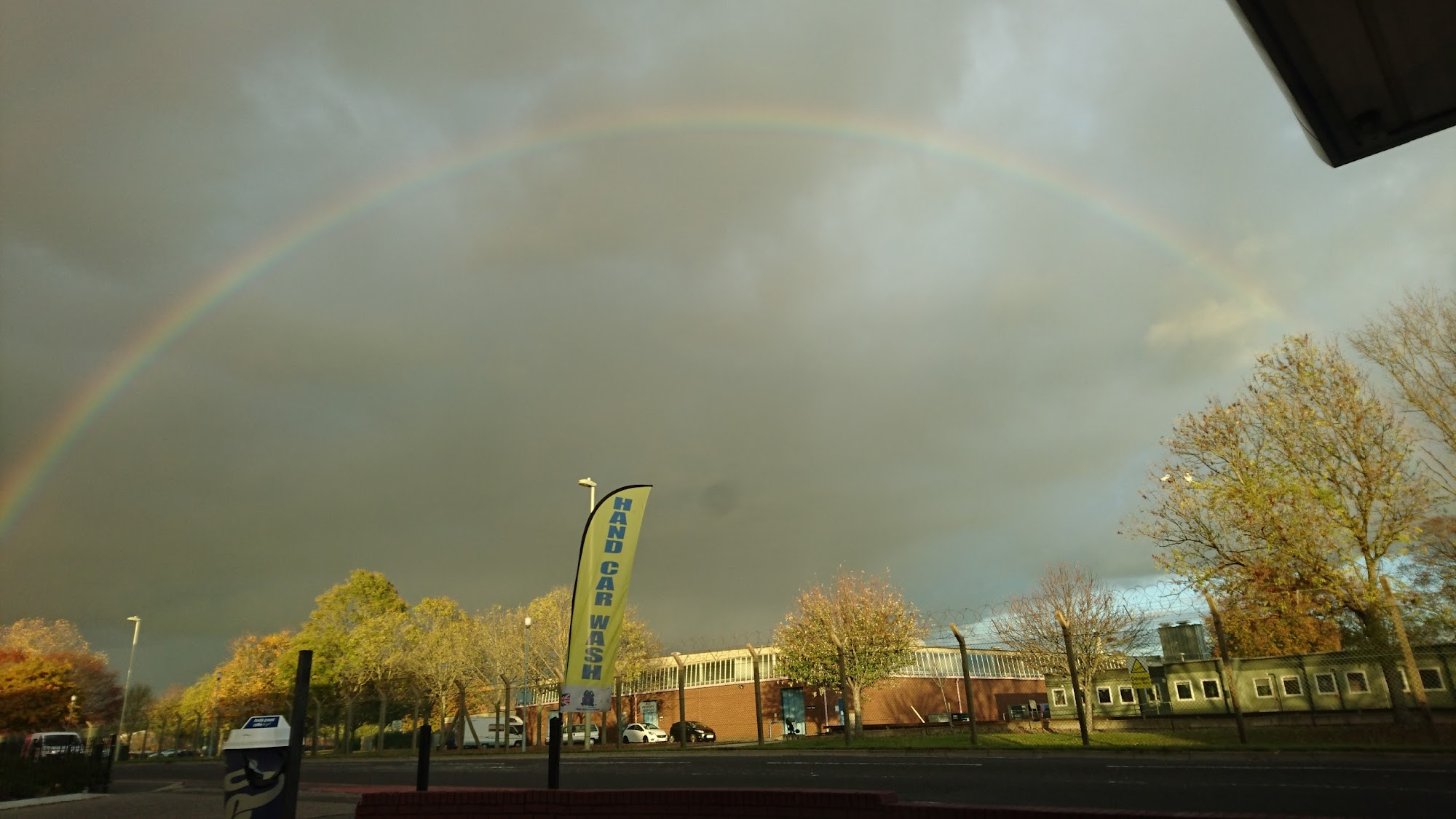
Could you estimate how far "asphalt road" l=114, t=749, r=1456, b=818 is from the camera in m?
9.55

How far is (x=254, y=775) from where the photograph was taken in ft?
29.5

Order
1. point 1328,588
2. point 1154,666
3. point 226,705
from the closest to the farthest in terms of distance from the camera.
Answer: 1. point 1328,588
2. point 1154,666
3. point 226,705

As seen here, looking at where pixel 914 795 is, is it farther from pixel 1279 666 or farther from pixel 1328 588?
pixel 1279 666

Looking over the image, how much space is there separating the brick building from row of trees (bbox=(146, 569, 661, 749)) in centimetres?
323

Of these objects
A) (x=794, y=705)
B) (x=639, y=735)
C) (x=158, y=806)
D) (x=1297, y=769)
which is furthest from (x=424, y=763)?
(x=794, y=705)

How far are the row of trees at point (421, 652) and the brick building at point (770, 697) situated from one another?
10.6ft

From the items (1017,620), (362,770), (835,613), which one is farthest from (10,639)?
(1017,620)

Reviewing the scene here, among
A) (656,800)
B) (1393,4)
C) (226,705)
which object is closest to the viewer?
(1393,4)

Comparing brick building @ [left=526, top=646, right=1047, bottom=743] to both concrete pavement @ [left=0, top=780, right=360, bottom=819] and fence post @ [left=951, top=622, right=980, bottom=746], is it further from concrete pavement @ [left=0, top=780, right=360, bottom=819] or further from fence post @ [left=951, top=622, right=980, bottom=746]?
fence post @ [left=951, top=622, right=980, bottom=746]

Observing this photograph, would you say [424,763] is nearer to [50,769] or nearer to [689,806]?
[689,806]

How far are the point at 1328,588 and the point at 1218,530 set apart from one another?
3033mm

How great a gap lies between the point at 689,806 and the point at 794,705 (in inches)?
2084

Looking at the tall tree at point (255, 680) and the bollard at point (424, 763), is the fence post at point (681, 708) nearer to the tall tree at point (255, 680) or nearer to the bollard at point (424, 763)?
the bollard at point (424, 763)

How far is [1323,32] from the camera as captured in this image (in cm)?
273
